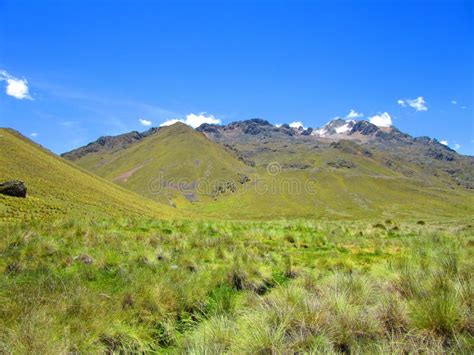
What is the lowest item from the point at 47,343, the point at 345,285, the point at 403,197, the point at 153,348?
the point at 153,348

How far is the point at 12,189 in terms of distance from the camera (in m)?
33.4

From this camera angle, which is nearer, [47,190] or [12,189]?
[12,189]

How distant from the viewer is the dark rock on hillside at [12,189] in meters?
32.7

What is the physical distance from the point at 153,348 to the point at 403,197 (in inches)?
8232

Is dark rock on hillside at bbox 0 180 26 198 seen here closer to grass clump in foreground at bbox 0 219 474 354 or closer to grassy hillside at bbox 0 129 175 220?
grassy hillside at bbox 0 129 175 220

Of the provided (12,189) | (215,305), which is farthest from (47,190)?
(215,305)

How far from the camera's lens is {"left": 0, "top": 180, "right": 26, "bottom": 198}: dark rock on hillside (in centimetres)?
3266

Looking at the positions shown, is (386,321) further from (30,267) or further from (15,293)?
(30,267)

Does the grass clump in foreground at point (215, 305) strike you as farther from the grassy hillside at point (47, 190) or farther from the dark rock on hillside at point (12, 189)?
the dark rock on hillside at point (12, 189)

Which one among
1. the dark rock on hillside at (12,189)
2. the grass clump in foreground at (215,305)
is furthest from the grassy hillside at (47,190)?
the grass clump in foreground at (215,305)

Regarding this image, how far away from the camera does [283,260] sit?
11.5m

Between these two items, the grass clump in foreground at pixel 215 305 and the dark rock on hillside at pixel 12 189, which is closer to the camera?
the grass clump in foreground at pixel 215 305

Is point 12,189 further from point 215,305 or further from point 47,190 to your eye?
point 215,305

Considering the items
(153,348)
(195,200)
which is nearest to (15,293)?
(153,348)
